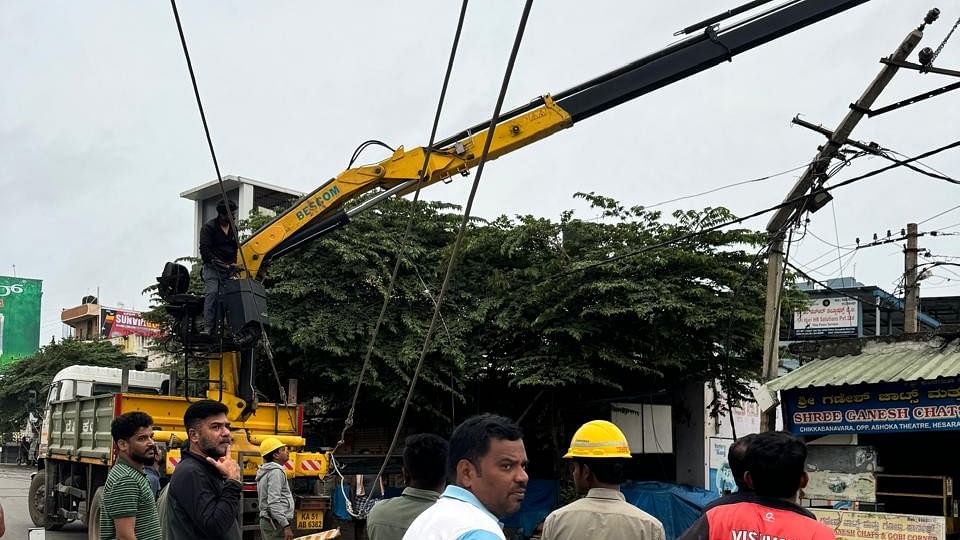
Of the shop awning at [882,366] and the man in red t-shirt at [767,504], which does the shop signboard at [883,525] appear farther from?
the man in red t-shirt at [767,504]

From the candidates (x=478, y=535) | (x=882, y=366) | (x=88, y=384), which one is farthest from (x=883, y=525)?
(x=88, y=384)

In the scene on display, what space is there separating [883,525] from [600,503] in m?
5.67

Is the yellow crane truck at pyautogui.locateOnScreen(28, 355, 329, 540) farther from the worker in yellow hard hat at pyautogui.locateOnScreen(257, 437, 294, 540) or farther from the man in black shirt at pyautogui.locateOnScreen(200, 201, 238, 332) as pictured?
the man in black shirt at pyautogui.locateOnScreen(200, 201, 238, 332)

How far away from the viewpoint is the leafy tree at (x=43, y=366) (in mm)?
40094

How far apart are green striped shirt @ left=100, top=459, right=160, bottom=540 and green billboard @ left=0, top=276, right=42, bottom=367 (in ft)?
184

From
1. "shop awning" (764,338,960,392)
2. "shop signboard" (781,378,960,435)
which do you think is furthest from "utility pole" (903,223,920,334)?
"shop signboard" (781,378,960,435)

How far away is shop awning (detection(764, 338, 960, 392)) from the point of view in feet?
31.8

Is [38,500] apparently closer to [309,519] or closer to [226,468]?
[309,519]

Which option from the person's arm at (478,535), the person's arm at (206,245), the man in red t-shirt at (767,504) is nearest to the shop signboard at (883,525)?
A: the man in red t-shirt at (767,504)

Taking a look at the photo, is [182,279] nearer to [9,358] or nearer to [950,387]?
[950,387]

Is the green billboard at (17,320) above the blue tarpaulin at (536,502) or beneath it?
above

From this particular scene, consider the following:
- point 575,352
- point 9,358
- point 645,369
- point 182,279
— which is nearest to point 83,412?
point 182,279

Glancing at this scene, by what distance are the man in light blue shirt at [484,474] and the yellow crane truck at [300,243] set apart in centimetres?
936

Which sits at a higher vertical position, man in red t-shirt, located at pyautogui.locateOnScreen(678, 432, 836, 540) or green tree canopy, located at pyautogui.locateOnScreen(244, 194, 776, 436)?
green tree canopy, located at pyautogui.locateOnScreen(244, 194, 776, 436)
